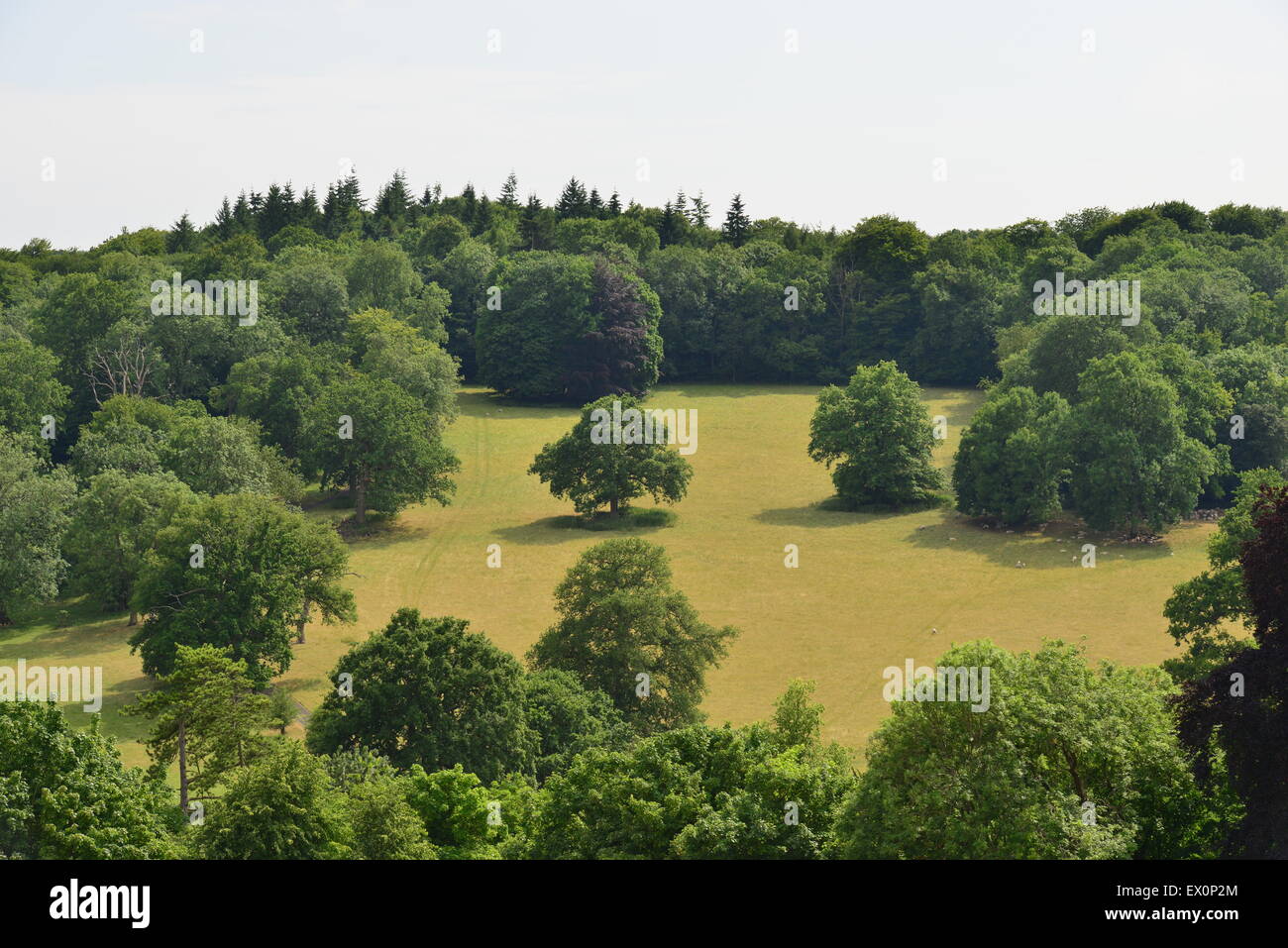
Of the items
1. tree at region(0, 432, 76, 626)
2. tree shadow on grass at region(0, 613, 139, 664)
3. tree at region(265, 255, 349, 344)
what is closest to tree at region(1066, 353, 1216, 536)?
tree shadow on grass at region(0, 613, 139, 664)

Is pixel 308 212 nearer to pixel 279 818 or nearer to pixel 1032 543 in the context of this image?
pixel 1032 543

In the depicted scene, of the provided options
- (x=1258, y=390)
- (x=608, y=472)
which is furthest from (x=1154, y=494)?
(x=608, y=472)

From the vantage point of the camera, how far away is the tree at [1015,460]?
71.1 metres

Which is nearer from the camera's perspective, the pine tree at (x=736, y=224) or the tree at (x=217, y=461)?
the tree at (x=217, y=461)

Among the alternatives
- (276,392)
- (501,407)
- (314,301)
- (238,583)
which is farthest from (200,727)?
(501,407)

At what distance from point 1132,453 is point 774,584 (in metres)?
21.0

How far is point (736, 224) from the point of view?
5546 inches

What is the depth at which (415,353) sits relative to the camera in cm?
8956

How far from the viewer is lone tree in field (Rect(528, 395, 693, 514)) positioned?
7419 centimetres

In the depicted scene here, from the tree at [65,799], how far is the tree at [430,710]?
7.24m

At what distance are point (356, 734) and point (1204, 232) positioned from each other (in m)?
109

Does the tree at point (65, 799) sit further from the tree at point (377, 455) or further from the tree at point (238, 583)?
the tree at point (377, 455)

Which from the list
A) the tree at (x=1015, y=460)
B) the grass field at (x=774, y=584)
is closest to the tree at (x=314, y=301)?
the grass field at (x=774, y=584)

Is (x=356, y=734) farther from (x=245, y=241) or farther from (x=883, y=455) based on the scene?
(x=245, y=241)
